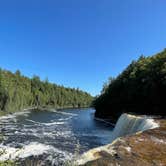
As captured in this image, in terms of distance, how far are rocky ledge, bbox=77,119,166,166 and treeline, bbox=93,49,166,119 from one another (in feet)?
99.0

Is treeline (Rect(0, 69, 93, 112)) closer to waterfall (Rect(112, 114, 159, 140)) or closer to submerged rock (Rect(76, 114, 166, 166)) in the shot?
waterfall (Rect(112, 114, 159, 140))

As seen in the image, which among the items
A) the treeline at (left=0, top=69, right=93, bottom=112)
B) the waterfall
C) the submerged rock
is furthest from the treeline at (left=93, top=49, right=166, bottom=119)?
the submerged rock

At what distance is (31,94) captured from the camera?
11862cm

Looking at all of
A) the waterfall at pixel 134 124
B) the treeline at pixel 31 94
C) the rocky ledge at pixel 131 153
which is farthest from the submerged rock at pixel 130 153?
the treeline at pixel 31 94

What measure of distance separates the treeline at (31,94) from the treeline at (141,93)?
28.4 metres

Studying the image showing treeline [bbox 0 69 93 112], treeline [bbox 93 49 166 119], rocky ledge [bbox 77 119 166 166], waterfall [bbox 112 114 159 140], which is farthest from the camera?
treeline [bbox 0 69 93 112]

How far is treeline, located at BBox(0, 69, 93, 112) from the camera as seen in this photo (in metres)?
77.1

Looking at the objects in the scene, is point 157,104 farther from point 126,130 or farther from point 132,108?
point 126,130

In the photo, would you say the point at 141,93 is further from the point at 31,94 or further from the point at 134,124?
the point at 31,94

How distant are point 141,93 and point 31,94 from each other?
74370mm

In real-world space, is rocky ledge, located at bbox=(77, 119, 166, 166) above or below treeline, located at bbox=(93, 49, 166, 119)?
below

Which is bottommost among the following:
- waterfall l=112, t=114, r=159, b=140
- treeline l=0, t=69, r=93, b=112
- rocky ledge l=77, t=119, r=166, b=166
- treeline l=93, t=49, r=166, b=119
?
rocky ledge l=77, t=119, r=166, b=166

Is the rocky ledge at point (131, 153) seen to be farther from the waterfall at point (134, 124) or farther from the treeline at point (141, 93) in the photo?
the treeline at point (141, 93)

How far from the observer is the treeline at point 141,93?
156ft
